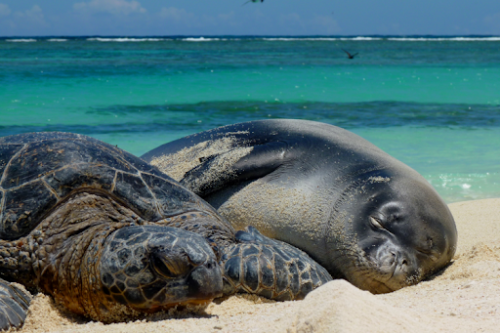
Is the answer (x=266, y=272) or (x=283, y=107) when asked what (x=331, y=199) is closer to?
(x=266, y=272)

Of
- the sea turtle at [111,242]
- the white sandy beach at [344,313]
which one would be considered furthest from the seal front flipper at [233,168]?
the white sandy beach at [344,313]

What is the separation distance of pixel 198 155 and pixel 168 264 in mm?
2252

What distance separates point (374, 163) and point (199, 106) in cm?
1085

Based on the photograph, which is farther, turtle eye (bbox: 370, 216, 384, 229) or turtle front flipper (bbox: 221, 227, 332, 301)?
turtle eye (bbox: 370, 216, 384, 229)

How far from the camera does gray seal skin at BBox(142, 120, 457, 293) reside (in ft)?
11.6

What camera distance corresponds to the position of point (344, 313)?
187 cm

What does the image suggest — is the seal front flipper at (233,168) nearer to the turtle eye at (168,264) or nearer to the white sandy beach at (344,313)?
the white sandy beach at (344,313)

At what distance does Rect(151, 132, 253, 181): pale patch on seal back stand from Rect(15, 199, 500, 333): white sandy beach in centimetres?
155

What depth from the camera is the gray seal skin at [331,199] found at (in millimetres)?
3545

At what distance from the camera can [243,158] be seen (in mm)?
4133

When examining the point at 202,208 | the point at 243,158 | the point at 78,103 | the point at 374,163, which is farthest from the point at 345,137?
the point at 78,103

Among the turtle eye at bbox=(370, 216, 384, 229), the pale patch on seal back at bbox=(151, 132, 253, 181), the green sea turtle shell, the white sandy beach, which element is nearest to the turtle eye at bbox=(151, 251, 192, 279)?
the white sandy beach

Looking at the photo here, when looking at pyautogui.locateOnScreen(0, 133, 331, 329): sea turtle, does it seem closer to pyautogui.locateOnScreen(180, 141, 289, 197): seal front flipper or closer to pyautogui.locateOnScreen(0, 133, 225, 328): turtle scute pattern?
pyautogui.locateOnScreen(0, 133, 225, 328): turtle scute pattern

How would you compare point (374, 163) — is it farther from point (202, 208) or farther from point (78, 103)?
point (78, 103)
